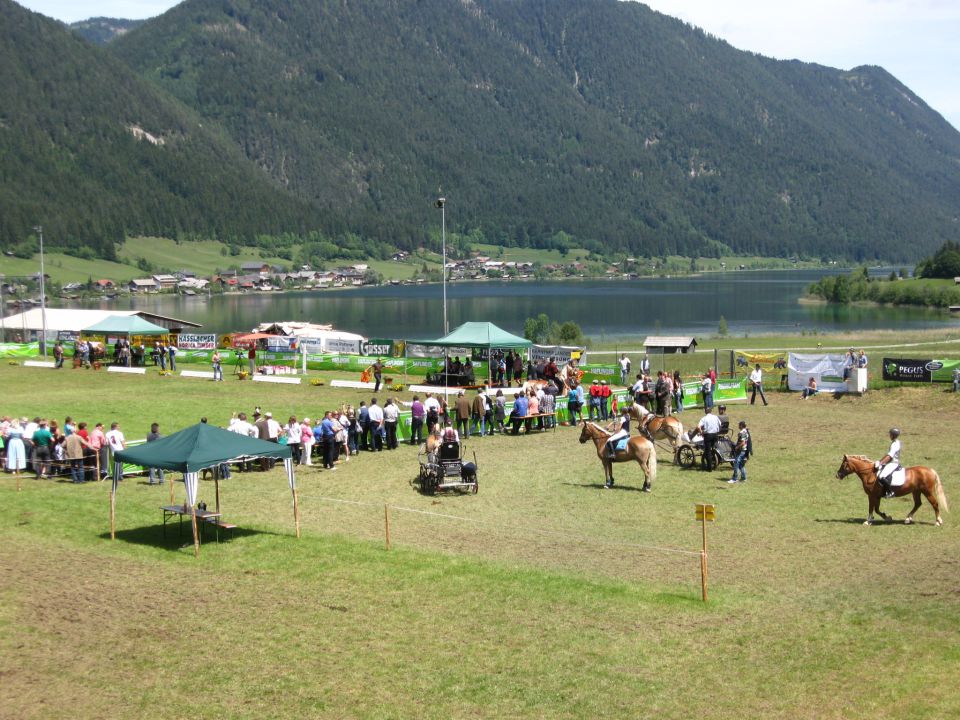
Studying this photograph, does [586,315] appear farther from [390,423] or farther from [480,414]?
[390,423]

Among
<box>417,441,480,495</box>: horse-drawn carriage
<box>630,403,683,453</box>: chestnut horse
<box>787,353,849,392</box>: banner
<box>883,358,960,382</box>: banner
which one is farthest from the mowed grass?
<box>883,358,960,382</box>: banner

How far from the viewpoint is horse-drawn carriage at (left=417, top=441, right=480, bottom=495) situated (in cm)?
2373

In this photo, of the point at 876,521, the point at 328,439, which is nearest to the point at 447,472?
the point at 328,439

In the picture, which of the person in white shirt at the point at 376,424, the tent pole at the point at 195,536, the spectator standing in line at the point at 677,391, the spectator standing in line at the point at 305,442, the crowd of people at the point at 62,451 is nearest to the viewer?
the tent pole at the point at 195,536

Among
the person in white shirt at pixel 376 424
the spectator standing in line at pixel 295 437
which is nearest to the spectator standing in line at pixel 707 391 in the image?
Result: the person in white shirt at pixel 376 424

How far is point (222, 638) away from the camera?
14289 mm

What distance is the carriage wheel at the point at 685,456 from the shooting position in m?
26.1

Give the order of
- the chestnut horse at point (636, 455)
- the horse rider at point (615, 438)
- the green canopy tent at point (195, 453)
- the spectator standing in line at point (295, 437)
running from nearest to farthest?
the green canopy tent at point (195, 453) → the chestnut horse at point (636, 455) → the horse rider at point (615, 438) → the spectator standing in line at point (295, 437)

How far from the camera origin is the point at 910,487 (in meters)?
19.7

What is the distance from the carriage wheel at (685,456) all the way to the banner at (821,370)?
49.4 feet

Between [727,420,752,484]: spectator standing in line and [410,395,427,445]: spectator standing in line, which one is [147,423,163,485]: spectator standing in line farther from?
[727,420,752,484]: spectator standing in line

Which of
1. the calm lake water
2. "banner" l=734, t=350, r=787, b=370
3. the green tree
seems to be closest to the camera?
"banner" l=734, t=350, r=787, b=370

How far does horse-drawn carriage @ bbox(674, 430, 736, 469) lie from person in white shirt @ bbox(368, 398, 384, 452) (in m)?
8.09

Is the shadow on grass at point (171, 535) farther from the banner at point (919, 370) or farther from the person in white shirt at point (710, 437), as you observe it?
the banner at point (919, 370)
